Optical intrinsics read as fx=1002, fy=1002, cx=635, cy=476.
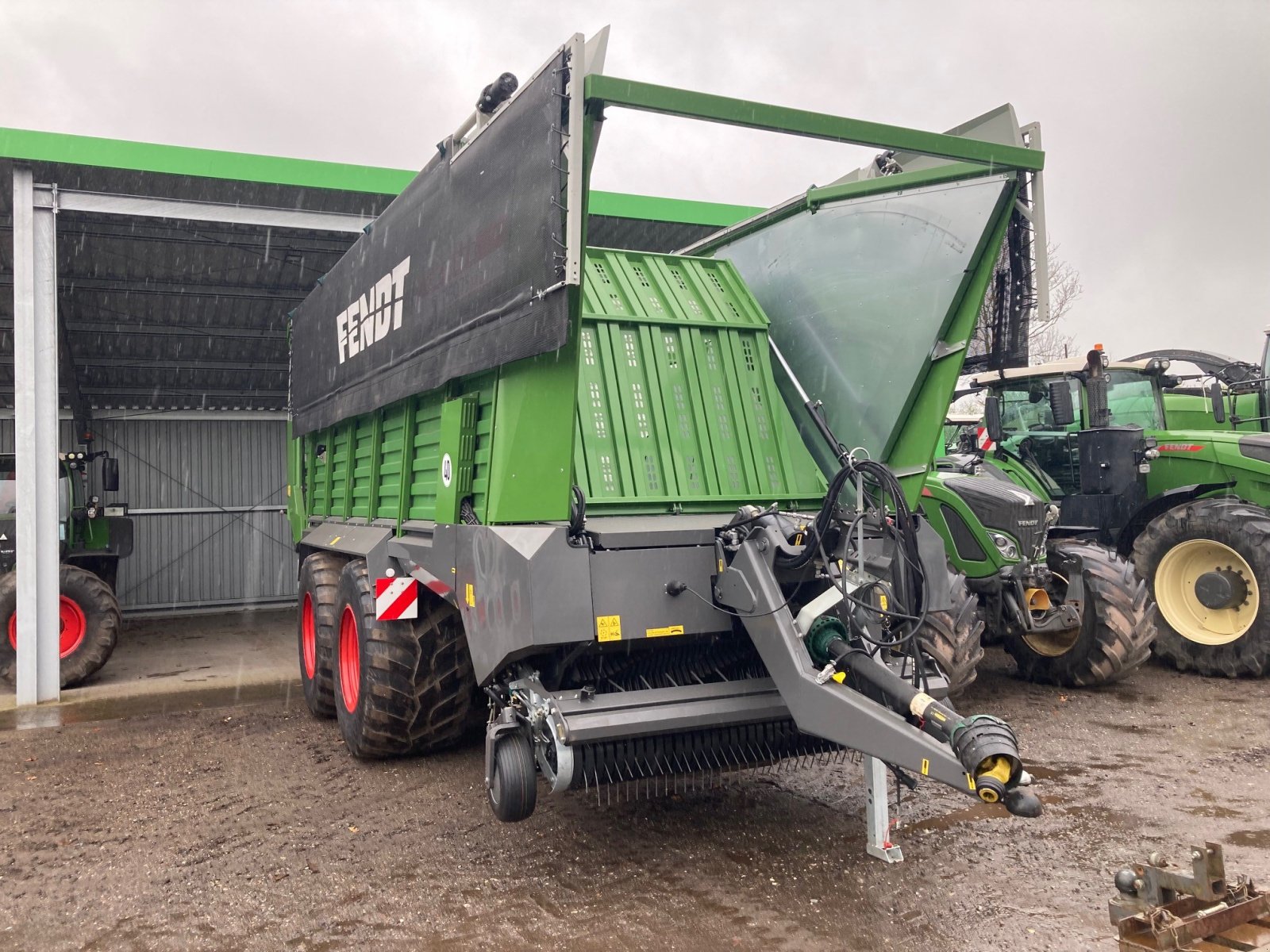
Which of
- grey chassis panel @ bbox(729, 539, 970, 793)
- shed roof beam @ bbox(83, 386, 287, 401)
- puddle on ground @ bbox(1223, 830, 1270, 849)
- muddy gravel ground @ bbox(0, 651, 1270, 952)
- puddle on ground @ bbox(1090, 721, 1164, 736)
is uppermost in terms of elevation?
shed roof beam @ bbox(83, 386, 287, 401)

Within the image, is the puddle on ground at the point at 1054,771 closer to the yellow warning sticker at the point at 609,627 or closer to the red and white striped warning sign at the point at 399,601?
the yellow warning sticker at the point at 609,627

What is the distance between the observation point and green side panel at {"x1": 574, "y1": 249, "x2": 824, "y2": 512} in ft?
14.0

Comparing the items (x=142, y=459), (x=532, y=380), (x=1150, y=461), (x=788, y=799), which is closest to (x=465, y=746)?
(x=788, y=799)

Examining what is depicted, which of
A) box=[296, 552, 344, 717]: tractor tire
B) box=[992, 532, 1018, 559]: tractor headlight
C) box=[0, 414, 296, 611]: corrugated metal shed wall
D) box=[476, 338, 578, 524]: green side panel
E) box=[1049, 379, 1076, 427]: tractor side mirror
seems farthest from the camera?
box=[0, 414, 296, 611]: corrugated metal shed wall

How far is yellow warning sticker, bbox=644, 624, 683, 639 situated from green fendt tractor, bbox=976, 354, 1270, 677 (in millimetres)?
4351

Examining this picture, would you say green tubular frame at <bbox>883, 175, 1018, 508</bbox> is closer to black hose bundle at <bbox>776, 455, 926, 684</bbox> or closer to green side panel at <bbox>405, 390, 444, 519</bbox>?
black hose bundle at <bbox>776, 455, 926, 684</bbox>

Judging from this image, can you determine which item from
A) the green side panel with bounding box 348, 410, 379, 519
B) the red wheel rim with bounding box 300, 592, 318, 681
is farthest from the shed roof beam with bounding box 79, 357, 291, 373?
the green side panel with bounding box 348, 410, 379, 519

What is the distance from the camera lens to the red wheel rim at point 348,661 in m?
5.45

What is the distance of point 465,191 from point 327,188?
377 cm

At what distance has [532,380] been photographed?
3697mm

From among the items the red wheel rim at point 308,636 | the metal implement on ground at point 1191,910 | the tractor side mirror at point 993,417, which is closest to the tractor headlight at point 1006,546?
the tractor side mirror at point 993,417

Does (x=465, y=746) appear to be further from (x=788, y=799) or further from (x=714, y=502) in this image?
(x=714, y=502)

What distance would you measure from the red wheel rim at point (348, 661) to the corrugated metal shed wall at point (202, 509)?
26.6 ft

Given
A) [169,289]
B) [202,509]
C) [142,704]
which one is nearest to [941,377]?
[142,704]
